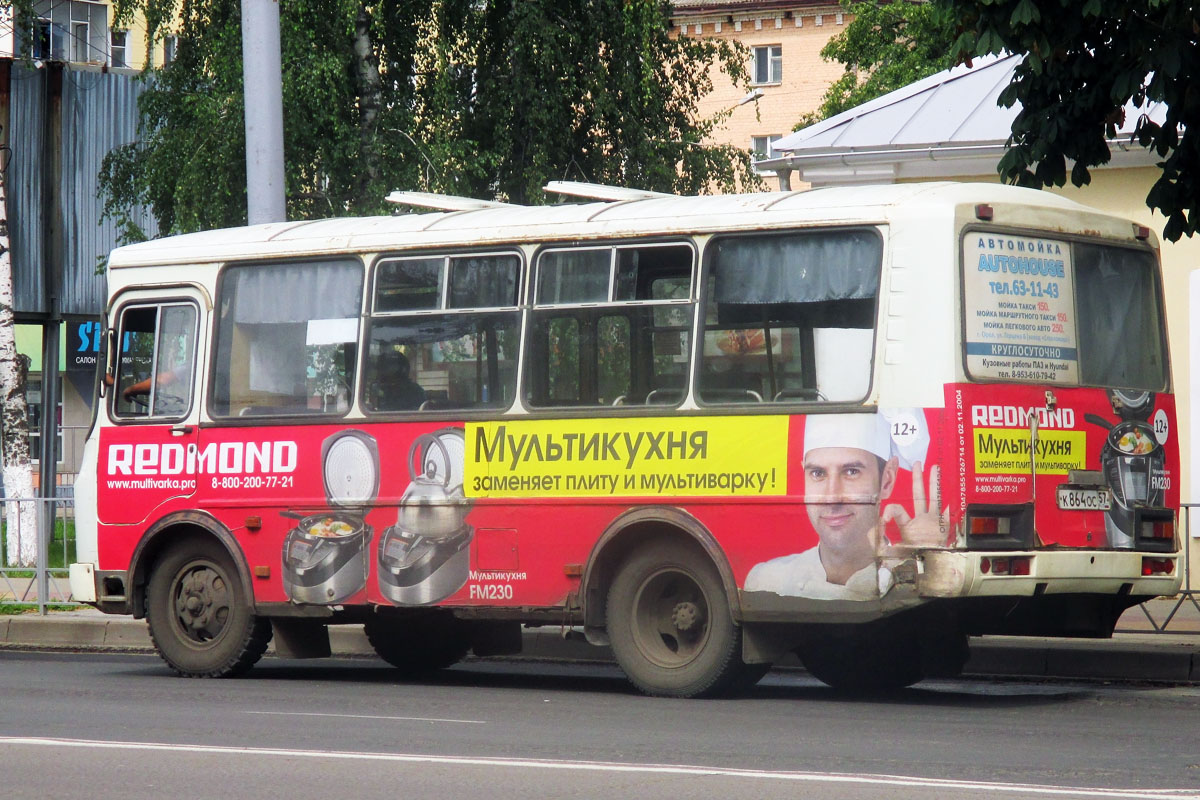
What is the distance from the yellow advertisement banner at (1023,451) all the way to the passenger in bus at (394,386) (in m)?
3.66

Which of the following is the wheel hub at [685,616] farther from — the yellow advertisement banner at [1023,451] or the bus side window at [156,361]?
the bus side window at [156,361]

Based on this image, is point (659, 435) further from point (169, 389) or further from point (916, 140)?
point (916, 140)

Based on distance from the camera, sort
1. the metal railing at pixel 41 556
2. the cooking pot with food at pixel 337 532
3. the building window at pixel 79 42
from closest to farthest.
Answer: the cooking pot with food at pixel 337 532
the metal railing at pixel 41 556
the building window at pixel 79 42

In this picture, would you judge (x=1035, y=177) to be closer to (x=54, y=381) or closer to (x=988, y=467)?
(x=988, y=467)

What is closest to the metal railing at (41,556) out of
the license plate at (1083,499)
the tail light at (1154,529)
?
the license plate at (1083,499)

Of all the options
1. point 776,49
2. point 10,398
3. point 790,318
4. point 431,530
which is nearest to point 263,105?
point 431,530

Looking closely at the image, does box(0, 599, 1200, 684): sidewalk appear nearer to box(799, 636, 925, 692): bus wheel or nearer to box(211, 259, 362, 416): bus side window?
box(799, 636, 925, 692): bus wheel

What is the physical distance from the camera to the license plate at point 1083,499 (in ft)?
34.7

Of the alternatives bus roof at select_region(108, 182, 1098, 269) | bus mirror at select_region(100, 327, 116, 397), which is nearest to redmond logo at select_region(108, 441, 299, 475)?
bus mirror at select_region(100, 327, 116, 397)

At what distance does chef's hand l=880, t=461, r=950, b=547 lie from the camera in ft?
33.2

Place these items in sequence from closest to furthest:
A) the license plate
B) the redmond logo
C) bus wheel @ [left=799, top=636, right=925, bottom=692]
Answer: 1. the license plate
2. bus wheel @ [left=799, top=636, right=925, bottom=692]
3. the redmond logo

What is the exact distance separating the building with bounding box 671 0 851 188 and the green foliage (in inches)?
1794

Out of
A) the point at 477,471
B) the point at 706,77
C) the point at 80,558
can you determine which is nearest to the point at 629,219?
the point at 477,471

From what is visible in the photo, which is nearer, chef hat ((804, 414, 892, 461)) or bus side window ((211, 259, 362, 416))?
chef hat ((804, 414, 892, 461))
